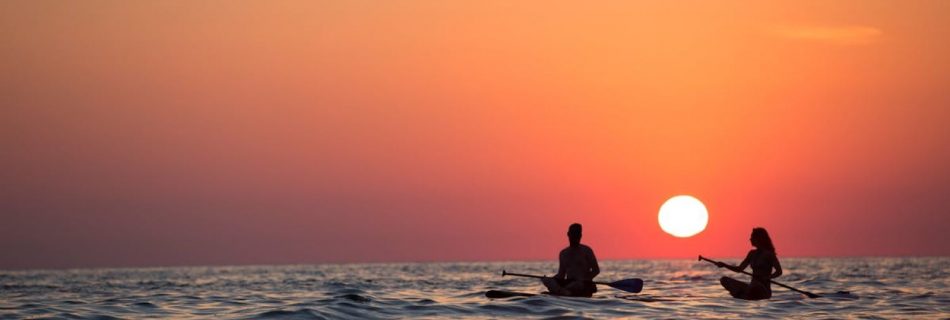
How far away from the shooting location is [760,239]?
91.4 feet

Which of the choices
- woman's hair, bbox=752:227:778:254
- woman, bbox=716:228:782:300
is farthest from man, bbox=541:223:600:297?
woman's hair, bbox=752:227:778:254

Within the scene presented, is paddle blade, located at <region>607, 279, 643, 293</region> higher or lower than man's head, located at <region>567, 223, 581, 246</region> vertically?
lower

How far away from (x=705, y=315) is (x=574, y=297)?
426cm

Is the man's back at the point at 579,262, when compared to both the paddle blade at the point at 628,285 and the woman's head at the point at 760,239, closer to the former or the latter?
the paddle blade at the point at 628,285

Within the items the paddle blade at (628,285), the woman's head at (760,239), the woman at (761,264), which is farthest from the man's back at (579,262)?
the woman's head at (760,239)

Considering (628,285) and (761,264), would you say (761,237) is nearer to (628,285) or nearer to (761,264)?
(761,264)

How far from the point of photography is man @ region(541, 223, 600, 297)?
92.9 feet

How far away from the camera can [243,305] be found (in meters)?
30.6

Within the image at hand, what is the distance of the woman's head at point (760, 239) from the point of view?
27.8m

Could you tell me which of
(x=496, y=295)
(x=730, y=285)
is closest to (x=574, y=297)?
(x=496, y=295)

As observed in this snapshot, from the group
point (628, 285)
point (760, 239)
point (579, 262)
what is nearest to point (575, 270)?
point (579, 262)

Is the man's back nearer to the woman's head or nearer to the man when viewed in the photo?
the man

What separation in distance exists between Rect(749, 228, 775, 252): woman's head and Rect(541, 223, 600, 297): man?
3.92 m

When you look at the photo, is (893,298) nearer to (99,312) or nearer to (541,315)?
(541,315)
